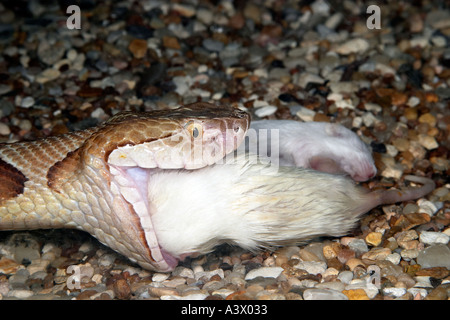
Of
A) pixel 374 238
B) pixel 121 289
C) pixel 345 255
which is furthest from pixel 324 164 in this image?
pixel 121 289

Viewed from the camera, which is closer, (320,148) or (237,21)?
(320,148)

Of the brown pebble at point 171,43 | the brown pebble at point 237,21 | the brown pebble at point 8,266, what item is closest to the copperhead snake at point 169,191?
the brown pebble at point 8,266

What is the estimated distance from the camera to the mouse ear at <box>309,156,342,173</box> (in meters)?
4.00

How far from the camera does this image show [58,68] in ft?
17.5

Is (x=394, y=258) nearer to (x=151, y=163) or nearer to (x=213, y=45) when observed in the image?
(x=151, y=163)

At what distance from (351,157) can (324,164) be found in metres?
0.20

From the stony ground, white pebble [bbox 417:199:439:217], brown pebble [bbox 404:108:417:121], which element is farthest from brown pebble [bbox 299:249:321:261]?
brown pebble [bbox 404:108:417:121]

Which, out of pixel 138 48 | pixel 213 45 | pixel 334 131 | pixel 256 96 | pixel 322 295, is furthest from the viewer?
pixel 213 45

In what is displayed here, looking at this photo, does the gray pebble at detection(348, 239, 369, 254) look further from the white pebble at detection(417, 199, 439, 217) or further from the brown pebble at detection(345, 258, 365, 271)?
the white pebble at detection(417, 199, 439, 217)

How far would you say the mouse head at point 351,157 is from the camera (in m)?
4.02

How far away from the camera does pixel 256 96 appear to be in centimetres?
497

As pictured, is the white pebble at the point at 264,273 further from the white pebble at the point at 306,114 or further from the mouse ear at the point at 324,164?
the white pebble at the point at 306,114

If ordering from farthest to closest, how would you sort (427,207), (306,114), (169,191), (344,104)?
(344,104) < (306,114) < (427,207) < (169,191)

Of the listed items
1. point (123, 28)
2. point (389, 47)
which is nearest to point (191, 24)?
point (123, 28)
